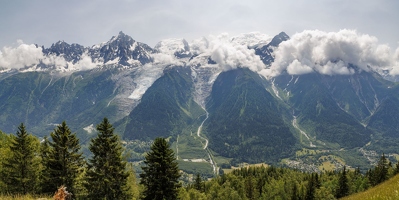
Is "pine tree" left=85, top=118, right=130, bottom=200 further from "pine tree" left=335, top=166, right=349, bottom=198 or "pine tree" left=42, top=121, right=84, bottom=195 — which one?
"pine tree" left=335, top=166, right=349, bottom=198

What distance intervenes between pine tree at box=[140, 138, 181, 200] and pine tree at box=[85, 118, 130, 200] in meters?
3.47

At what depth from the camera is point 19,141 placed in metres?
48.4

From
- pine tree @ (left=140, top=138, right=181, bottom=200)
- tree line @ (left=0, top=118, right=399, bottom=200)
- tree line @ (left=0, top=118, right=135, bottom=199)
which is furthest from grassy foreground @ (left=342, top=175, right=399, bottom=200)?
tree line @ (left=0, top=118, right=135, bottom=199)

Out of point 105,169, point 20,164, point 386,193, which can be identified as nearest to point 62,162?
point 105,169

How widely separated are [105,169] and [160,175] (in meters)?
7.85

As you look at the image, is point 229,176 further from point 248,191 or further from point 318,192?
point 318,192

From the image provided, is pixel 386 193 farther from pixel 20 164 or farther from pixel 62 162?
pixel 20 164

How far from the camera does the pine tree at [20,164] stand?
47906mm

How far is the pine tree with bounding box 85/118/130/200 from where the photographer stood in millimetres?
40969

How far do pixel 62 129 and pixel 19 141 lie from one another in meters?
9.99

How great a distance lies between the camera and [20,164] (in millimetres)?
48375

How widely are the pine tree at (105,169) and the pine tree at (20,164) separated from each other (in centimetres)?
1414

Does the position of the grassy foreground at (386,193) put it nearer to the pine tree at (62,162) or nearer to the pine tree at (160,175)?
the pine tree at (160,175)

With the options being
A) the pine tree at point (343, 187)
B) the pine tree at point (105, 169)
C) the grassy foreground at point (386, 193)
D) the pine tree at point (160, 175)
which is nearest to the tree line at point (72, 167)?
the pine tree at point (105, 169)
